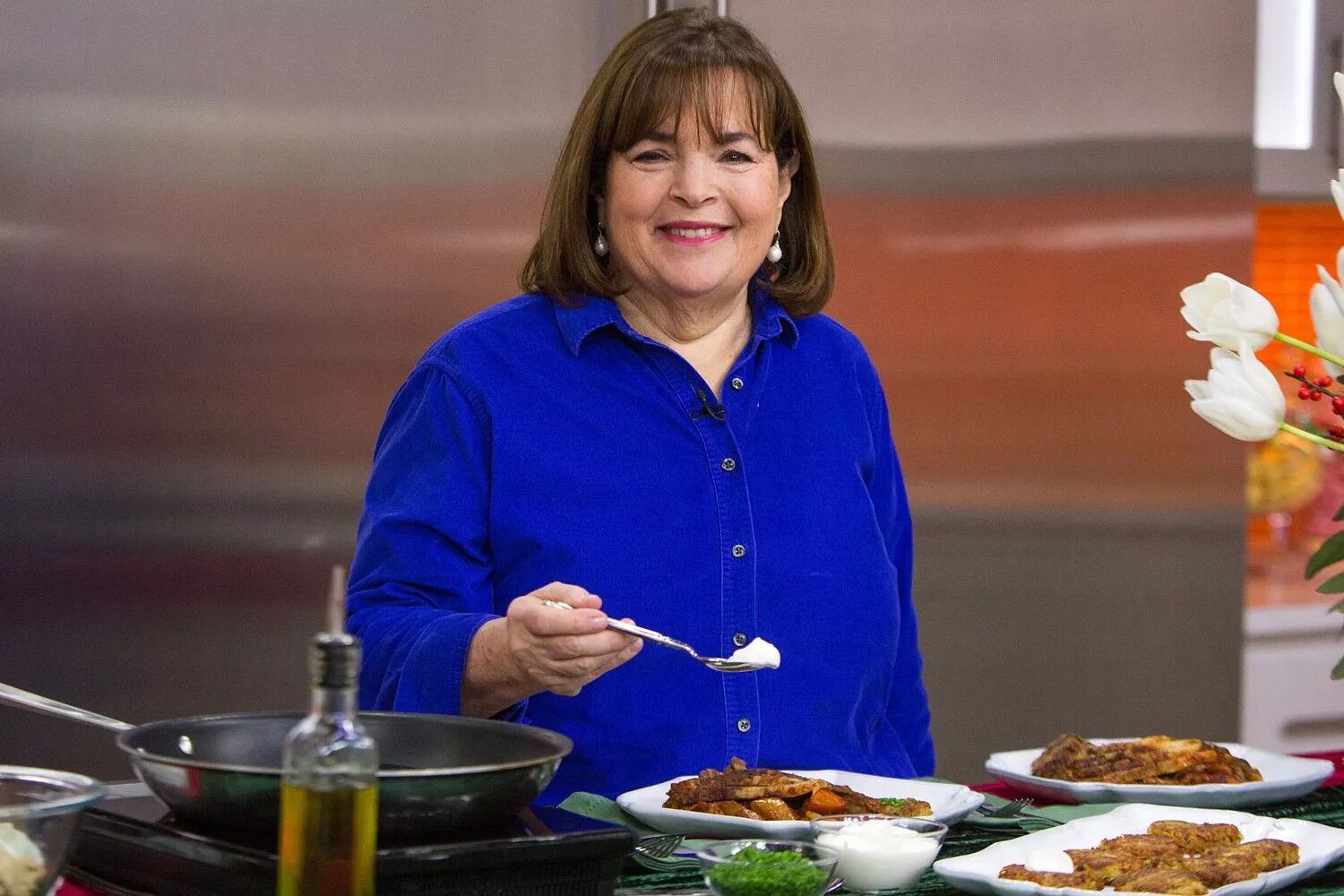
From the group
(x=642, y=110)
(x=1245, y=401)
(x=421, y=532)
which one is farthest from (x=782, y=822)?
(x=642, y=110)

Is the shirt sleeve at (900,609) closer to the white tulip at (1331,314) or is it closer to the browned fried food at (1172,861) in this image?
the browned fried food at (1172,861)

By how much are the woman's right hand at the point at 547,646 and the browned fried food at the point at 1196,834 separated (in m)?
0.42

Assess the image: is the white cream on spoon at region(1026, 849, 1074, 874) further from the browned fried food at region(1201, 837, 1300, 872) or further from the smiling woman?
the smiling woman

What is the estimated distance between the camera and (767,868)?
1.07 meters

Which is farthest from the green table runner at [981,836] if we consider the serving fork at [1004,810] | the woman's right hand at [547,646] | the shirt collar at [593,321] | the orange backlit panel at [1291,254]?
the orange backlit panel at [1291,254]

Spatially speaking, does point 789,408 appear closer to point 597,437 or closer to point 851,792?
point 597,437

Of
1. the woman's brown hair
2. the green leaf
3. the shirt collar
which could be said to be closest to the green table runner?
the green leaf

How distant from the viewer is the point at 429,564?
1.67 m

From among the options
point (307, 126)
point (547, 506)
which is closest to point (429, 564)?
point (547, 506)

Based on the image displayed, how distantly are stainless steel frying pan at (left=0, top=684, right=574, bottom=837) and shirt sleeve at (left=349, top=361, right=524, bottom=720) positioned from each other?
409 mm

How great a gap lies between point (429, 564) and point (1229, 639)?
6.10 feet

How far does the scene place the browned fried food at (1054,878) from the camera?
46.4 inches

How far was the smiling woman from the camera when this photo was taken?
1.69 metres

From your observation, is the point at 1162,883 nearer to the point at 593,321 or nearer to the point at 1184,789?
the point at 1184,789
